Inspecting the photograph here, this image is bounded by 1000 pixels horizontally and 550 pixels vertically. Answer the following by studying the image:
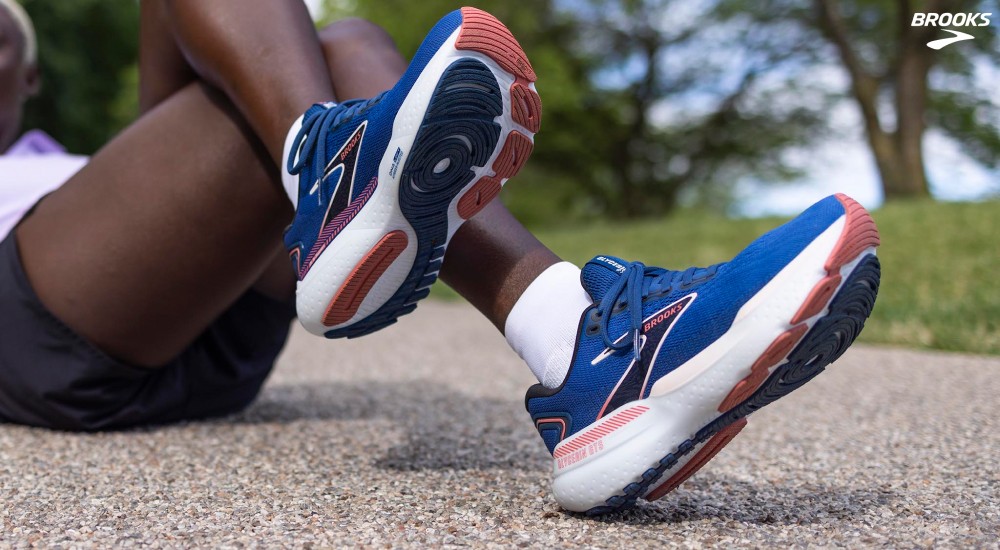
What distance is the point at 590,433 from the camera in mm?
921

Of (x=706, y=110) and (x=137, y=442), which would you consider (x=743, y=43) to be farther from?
(x=137, y=442)

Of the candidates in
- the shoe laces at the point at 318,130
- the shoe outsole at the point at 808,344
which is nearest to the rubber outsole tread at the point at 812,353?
the shoe outsole at the point at 808,344

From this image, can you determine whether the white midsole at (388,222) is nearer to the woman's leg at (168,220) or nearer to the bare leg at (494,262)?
the bare leg at (494,262)

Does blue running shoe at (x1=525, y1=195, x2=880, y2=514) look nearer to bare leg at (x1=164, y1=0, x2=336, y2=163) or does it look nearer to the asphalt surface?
the asphalt surface

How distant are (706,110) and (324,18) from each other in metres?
7.70

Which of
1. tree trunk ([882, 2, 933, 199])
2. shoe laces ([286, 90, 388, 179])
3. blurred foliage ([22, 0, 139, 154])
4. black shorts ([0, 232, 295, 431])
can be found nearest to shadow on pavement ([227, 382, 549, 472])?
black shorts ([0, 232, 295, 431])

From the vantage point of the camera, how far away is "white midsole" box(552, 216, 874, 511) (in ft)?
2.62

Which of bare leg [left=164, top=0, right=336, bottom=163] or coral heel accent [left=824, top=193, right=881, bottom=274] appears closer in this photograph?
coral heel accent [left=824, top=193, right=881, bottom=274]

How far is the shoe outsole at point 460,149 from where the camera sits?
86cm

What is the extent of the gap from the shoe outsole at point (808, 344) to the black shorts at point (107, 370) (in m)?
0.94

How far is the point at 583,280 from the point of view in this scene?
Answer: 1.00m

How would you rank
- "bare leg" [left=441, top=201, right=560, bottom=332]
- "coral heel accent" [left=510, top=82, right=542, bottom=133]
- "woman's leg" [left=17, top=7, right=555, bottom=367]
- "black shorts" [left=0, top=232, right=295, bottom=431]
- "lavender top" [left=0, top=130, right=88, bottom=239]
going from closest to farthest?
"coral heel accent" [left=510, top=82, right=542, bottom=133] < "bare leg" [left=441, top=201, right=560, bottom=332] < "woman's leg" [left=17, top=7, right=555, bottom=367] < "black shorts" [left=0, top=232, right=295, bottom=431] < "lavender top" [left=0, top=130, right=88, bottom=239]

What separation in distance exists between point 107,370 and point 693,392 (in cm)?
100

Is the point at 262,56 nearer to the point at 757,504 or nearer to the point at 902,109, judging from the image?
the point at 757,504
